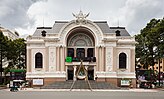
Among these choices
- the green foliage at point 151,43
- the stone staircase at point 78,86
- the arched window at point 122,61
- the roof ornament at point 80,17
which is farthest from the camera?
the arched window at point 122,61

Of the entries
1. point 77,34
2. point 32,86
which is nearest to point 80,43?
point 77,34

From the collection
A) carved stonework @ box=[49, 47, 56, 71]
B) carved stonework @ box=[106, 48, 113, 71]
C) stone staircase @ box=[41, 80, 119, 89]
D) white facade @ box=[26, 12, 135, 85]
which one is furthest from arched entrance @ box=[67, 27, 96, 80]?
stone staircase @ box=[41, 80, 119, 89]

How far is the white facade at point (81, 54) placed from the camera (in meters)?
60.3

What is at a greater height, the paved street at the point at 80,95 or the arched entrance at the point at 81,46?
the arched entrance at the point at 81,46

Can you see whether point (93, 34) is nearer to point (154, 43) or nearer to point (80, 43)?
point (80, 43)

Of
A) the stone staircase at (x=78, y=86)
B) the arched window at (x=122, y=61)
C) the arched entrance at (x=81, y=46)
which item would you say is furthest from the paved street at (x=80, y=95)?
the arched entrance at (x=81, y=46)

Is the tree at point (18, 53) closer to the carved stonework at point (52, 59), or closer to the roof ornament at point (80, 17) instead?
the carved stonework at point (52, 59)

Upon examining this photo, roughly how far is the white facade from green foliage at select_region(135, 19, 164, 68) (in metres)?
4.45

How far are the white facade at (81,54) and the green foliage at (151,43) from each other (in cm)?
445

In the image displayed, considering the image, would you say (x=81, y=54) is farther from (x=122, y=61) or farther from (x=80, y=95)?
(x=80, y=95)

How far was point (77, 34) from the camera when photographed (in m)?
64.6

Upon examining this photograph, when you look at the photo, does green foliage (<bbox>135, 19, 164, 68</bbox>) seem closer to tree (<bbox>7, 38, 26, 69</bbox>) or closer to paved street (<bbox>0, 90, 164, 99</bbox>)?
paved street (<bbox>0, 90, 164, 99</bbox>)

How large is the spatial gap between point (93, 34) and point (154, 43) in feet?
38.8

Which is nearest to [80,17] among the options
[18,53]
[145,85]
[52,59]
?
[52,59]
